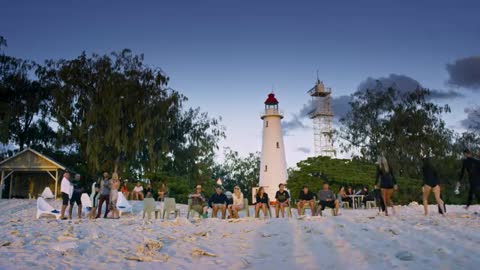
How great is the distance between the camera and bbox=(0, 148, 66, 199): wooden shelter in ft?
76.2

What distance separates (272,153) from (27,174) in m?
18.2

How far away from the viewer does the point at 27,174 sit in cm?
2647

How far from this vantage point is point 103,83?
24875 mm

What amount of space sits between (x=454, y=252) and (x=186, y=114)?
95.4ft

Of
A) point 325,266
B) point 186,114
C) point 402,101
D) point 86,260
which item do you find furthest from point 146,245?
point 402,101

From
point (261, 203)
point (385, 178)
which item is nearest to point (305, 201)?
point (261, 203)

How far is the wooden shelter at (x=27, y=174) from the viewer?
23234 millimetres

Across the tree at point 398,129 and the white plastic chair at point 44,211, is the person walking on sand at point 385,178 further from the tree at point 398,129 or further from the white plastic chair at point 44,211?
the tree at point 398,129

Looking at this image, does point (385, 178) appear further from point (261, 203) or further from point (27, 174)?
point (27, 174)

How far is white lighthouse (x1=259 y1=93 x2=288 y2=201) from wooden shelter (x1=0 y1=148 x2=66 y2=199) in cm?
1581

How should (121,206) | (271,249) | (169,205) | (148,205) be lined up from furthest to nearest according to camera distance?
(121,206), (169,205), (148,205), (271,249)

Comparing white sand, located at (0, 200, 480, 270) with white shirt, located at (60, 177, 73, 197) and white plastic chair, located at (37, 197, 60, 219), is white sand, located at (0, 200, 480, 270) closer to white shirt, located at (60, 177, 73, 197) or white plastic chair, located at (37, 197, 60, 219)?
white shirt, located at (60, 177, 73, 197)

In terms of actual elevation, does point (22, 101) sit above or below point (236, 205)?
above

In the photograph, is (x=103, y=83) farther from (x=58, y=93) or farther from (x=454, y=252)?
(x=454, y=252)
